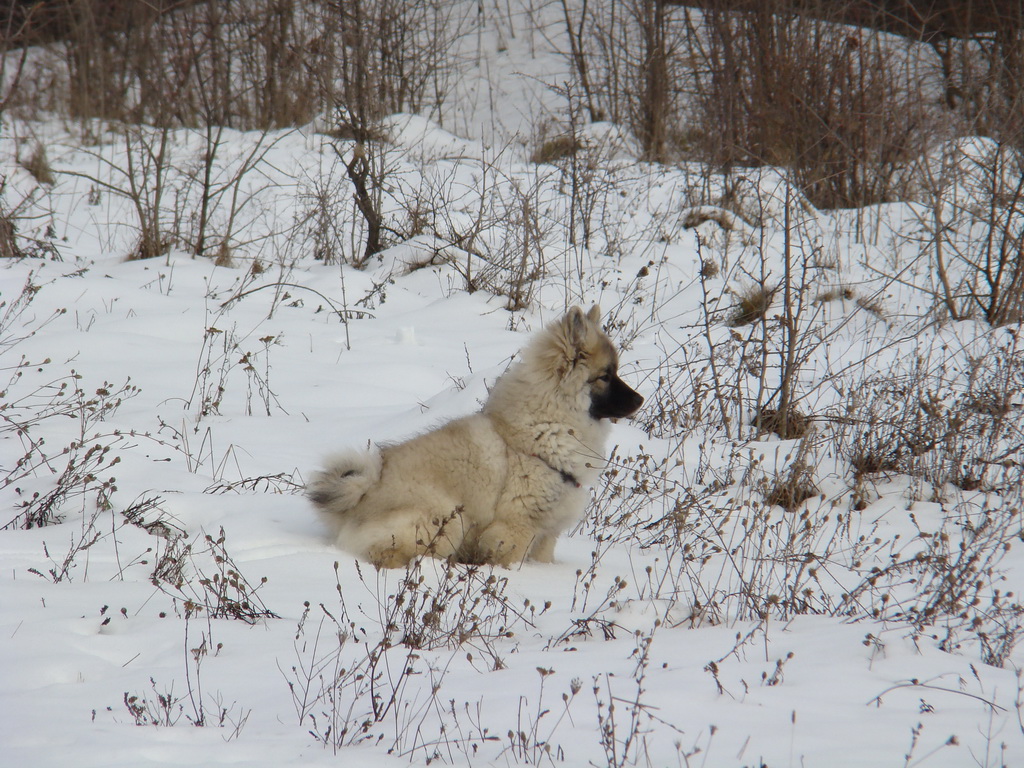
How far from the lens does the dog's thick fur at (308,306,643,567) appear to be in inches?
169

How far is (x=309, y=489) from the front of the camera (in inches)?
170

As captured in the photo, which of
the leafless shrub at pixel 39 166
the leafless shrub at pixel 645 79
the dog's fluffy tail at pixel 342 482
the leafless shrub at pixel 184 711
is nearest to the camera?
the leafless shrub at pixel 184 711

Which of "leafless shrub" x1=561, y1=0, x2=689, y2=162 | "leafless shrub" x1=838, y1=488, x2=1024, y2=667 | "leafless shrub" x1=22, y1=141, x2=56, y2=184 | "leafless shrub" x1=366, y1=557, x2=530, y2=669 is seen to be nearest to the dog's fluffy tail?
"leafless shrub" x1=366, y1=557, x2=530, y2=669

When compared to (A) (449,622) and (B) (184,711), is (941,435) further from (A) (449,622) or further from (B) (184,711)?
(B) (184,711)

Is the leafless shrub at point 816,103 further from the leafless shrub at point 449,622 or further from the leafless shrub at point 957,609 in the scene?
the leafless shrub at point 449,622

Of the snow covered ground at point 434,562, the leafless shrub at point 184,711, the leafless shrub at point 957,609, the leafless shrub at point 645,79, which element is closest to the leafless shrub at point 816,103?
the leafless shrub at point 645,79

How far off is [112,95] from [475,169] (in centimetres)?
784

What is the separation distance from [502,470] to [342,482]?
88 centimetres

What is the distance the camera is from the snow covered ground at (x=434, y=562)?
7.93 feet

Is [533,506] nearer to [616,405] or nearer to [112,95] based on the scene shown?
[616,405]

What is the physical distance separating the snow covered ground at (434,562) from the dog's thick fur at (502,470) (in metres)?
0.21

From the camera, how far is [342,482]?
427cm

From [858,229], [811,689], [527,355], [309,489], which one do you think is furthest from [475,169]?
[811,689]

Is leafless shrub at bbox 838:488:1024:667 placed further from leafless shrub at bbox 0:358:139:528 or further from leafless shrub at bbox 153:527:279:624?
leafless shrub at bbox 0:358:139:528
